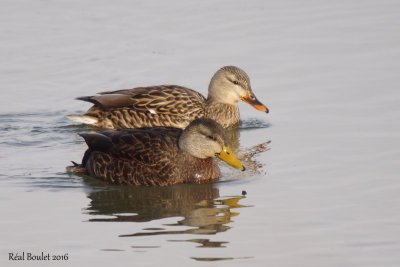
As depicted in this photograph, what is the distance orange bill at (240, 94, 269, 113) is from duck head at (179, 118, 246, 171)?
2.90 metres

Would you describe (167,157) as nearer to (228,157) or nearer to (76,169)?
(228,157)

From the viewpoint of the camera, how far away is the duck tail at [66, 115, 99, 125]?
16.6 meters

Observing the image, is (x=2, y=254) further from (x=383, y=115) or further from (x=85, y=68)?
(x=85, y=68)

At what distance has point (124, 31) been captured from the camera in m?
20.5

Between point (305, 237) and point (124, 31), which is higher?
point (124, 31)

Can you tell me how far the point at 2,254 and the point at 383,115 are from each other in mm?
6683

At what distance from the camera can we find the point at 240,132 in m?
16.8

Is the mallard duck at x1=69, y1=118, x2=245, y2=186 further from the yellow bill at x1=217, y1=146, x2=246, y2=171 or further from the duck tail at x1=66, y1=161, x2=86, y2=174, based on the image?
the duck tail at x1=66, y1=161, x2=86, y2=174

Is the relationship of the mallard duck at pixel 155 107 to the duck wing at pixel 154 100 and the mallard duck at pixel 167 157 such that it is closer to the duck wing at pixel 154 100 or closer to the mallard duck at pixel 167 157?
the duck wing at pixel 154 100

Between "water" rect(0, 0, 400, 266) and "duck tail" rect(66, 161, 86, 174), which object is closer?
"water" rect(0, 0, 400, 266)

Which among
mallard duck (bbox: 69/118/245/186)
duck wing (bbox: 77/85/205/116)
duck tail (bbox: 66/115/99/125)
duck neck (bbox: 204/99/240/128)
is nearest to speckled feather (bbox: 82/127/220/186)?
mallard duck (bbox: 69/118/245/186)

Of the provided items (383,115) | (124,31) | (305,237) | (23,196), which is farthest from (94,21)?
(305,237)

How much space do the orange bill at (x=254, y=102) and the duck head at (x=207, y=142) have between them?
9.50 ft

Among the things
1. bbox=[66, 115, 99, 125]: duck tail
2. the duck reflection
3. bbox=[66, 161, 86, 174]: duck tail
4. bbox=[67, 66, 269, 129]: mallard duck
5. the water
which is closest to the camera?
the water
